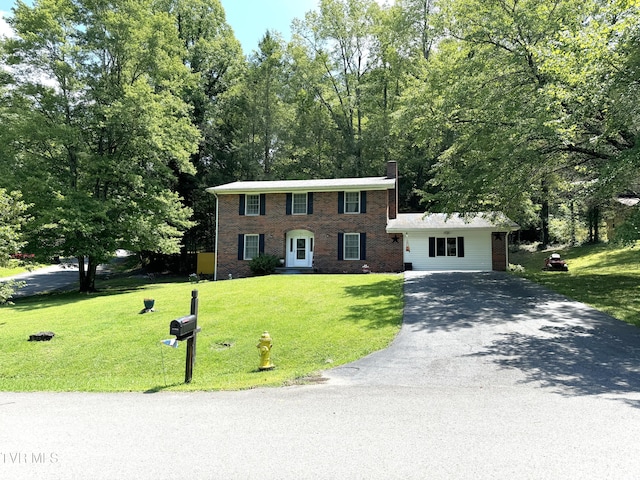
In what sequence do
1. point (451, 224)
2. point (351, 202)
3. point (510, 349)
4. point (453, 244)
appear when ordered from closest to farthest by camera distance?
point (510, 349), point (451, 224), point (453, 244), point (351, 202)

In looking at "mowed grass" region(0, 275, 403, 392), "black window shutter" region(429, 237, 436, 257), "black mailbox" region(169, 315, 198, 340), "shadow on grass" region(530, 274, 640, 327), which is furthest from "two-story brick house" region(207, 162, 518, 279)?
"black mailbox" region(169, 315, 198, 340)

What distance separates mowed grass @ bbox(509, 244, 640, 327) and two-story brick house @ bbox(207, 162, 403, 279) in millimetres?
8045

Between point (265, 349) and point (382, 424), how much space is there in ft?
12.3

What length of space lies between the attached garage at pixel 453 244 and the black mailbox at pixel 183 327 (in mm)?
16556

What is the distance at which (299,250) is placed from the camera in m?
23.8

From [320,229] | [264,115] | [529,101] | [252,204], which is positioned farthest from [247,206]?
[529,101]

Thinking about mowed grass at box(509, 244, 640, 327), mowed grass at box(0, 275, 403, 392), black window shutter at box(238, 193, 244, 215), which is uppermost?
black window shutter at box(238, 193, 244, 215)

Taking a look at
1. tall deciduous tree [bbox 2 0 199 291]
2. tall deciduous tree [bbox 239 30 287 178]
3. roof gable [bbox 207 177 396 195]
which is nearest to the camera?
tall deciduous tree [bbox 2 0 199 291]

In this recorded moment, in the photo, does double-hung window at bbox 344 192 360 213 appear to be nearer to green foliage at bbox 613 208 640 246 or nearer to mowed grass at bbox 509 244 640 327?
mowed grass at bbox 509 244 640 327

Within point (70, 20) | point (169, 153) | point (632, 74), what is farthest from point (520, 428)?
point (70, 20)

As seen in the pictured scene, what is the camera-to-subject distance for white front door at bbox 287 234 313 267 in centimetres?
2359

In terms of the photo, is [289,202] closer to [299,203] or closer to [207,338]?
[299,203]

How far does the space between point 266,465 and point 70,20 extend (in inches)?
1016

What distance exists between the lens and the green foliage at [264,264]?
74.4 ft
